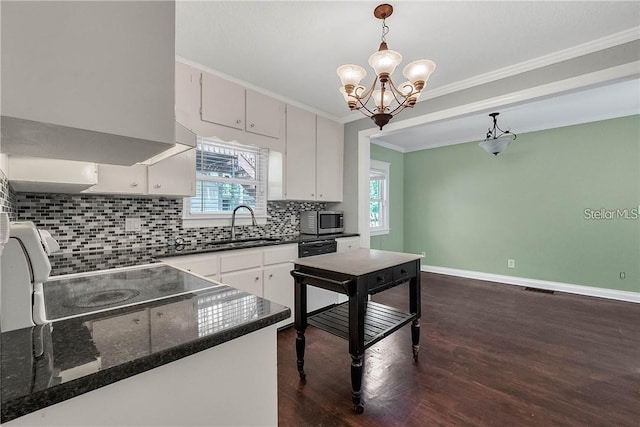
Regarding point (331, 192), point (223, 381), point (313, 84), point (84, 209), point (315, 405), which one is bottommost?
point (315, 405)

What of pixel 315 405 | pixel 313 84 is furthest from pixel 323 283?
pixel 313 84

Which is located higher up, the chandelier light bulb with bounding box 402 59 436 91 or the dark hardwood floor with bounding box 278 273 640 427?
the chandelier light bulb with bounding box 402 59 436 91

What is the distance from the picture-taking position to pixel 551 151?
4340mm

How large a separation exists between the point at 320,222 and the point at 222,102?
1.68 metres

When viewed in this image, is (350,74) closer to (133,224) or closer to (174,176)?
(174,176)

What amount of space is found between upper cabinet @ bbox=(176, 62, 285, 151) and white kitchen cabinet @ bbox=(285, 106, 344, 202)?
192 millimetres

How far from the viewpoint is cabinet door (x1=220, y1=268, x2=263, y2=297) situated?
8.17 ft

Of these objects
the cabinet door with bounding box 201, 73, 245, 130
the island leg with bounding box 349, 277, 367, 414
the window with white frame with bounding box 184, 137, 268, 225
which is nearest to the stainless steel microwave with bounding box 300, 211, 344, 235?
the window with white frame with bounding box 184, 137, 268, 225

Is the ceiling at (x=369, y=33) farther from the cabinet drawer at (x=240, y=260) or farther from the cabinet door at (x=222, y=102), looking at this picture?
the cabinet drawer at (x=240, y=260)

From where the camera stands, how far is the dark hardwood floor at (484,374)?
67.3 inches

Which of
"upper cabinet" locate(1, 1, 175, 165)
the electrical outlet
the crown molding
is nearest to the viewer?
"upper cabinet" locate(1, 1, 175, 165)

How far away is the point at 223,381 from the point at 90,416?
305mm

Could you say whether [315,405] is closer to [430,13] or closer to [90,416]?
[90,416]

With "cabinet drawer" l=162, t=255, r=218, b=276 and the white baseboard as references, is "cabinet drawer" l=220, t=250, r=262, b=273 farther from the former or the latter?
the white baseboard
